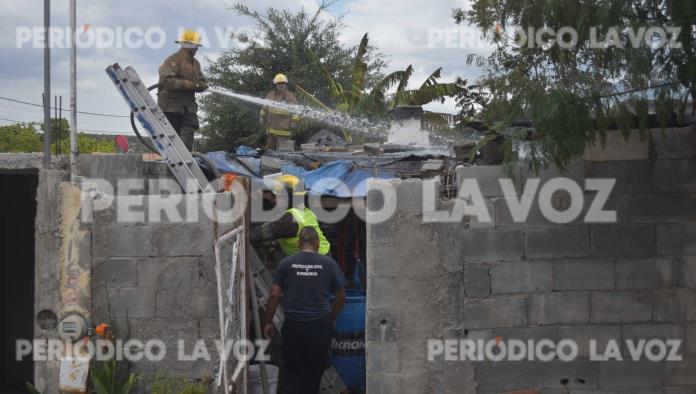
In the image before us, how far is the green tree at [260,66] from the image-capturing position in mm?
24469

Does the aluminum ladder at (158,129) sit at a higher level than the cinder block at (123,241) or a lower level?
higher

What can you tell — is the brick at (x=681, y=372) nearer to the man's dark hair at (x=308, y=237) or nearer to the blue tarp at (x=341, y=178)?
the man's dark hair at (x=308, y=237)

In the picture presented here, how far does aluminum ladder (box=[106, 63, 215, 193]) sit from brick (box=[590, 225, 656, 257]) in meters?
3.24

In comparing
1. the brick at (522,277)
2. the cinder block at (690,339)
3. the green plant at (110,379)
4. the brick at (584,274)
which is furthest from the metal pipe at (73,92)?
the cinder block at (690,339)

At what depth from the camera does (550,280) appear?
6.51m

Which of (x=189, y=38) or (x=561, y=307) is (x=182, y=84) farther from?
(x=561, y=307)

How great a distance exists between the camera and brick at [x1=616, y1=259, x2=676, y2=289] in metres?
6.47

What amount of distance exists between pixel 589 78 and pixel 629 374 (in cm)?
241

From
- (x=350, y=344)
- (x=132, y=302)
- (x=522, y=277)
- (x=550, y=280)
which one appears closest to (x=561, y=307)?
(x=550, y=280)

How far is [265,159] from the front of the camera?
9719mm

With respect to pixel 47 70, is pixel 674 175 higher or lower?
lower

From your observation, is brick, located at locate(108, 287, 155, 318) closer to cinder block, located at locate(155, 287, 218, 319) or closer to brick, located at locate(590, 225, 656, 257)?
cinder block, located at locate(155, 287, 218, 319)

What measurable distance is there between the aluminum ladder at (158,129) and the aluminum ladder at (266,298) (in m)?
0.96

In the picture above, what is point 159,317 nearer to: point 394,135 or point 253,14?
point 394,135
